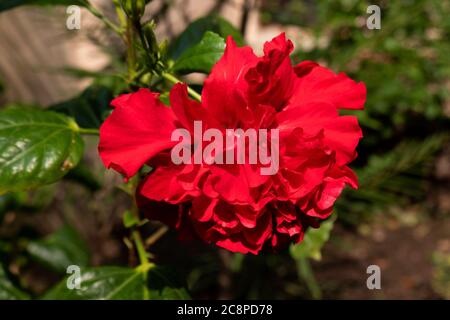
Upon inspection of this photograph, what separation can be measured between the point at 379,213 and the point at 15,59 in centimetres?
167

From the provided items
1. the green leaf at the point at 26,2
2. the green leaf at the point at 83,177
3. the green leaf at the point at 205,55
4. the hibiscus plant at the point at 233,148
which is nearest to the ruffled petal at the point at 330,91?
the hibiscus plant at the point at 233,148

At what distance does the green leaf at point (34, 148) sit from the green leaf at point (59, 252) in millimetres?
725

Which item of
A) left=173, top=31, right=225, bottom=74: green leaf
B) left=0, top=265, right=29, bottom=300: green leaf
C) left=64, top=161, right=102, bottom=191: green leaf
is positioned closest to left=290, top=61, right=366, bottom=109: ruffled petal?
left=173, top=31, right=225, bottom=74: green leaf

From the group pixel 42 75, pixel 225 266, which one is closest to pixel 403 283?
pixel 225 266

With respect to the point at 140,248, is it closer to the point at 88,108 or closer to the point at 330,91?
the point at 88,108

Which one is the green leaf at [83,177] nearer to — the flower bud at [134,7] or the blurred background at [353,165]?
the blurred background at [353,165]

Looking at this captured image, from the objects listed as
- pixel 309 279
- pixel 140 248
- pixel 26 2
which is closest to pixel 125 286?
pixel 140 248

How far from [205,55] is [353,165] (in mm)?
1568

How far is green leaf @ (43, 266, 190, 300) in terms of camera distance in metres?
0.90

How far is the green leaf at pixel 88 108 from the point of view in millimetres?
937

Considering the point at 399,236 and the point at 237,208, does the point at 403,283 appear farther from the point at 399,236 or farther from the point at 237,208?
the point at 237,208

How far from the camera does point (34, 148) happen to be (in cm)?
80

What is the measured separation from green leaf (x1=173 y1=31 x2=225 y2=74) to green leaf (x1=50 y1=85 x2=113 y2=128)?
0.17m
